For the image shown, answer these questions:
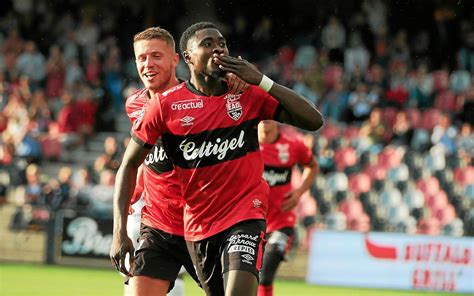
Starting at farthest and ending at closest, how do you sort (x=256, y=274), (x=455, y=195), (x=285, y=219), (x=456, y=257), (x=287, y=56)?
(x=287, y=56), (x=455, y=195), (x=456, y=257), (x=285, y=219), (x=256, y=274)

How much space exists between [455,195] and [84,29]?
11758 millimetres

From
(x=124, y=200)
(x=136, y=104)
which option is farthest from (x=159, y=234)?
(x=136, y=104)

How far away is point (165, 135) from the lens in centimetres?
739

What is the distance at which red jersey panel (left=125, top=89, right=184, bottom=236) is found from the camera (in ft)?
25.2

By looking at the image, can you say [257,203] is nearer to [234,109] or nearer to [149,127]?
[234,109]

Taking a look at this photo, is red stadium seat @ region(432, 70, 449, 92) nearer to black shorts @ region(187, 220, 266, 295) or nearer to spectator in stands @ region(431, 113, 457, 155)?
spectator in stands @ region(431, 113, 457, 155)

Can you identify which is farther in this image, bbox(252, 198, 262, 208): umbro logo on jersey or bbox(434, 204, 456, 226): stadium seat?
bbox(434, 204, 456, 226): stadium seat

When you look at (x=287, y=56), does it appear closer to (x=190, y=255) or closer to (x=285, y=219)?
(x=285, y=219)

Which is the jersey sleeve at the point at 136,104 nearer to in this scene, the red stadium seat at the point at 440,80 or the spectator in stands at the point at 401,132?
the spectator in stands at the point at 401,132

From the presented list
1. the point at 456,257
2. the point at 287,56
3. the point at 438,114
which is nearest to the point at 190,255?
the point at 456,257

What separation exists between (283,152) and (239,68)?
5.36m

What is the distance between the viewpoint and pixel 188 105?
7285 millimetres

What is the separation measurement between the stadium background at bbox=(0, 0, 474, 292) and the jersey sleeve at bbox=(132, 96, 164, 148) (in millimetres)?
11124

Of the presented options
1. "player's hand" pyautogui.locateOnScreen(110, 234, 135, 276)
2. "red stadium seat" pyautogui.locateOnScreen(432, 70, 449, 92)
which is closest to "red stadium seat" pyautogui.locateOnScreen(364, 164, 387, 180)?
"red stadium seat" pyautogui.locateOnScreen(432, 70, 449, 92)
